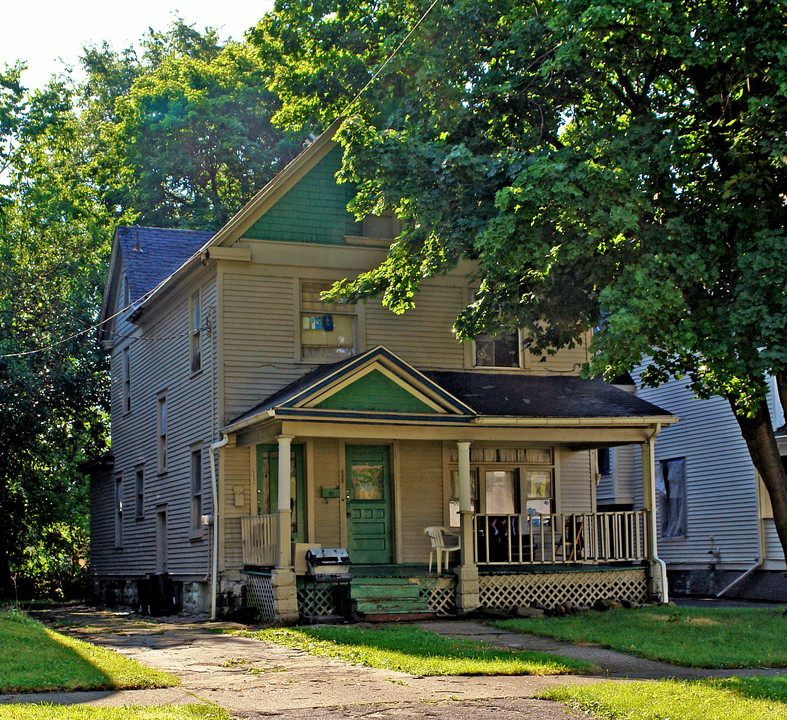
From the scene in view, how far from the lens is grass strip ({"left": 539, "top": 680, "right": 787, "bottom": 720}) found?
8414 millimetres

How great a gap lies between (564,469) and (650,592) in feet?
10.7

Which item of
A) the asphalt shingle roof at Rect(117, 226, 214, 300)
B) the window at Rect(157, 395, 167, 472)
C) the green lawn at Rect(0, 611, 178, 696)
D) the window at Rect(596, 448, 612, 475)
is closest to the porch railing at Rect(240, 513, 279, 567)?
the green lawn at Rect(0, 611, 178, 696)

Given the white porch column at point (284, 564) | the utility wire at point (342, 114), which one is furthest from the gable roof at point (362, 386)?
the utility wire at point (342, 114)

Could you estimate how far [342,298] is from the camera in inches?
738

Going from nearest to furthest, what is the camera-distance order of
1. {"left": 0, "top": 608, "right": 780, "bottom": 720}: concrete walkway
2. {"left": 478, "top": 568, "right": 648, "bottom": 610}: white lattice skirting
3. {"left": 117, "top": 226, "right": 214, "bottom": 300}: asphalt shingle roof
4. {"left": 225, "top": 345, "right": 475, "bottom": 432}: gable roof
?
1. {"left": 0, "top": 608, "right": 780, "bottom": 720}: concrete walkway
2. {"left": 225, "top": 345, "right": 475, "bottom": 432}: gable roof
3. {"left": 478, "top": 568, "right": 648, "bottom": 610}: white lattice skirting
4. {"left": 117, "top": 226, "right": 214, "bottom": 300}: asphalt shingle roof

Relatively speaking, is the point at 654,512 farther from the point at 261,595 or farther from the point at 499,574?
the point at 261,595

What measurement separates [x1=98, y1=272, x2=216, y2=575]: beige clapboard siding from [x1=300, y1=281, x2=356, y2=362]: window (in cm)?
179

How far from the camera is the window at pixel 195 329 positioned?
65.9 feet

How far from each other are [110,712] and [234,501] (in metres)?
10.4

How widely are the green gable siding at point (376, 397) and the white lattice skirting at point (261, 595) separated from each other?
313 cm

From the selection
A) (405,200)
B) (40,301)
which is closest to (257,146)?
(40,301)

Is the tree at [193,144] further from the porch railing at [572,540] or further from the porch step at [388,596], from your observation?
the porch step at [388,596]

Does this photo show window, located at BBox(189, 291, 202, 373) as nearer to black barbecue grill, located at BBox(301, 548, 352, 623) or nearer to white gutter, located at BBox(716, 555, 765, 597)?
black barbecue grill, located at BBox(301, 548, 352, 623)

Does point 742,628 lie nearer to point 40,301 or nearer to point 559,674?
point 559,674
